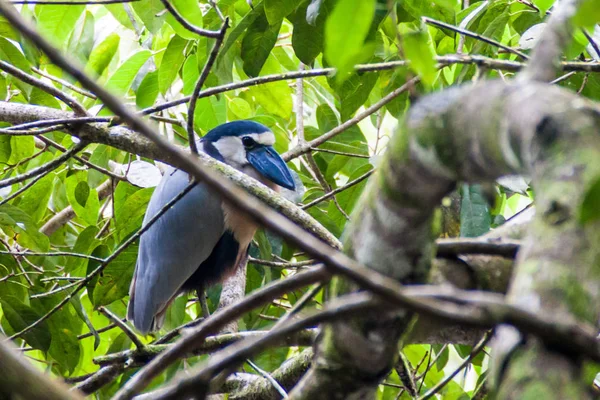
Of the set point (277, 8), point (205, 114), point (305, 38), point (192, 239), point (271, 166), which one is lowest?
point (192, 239)

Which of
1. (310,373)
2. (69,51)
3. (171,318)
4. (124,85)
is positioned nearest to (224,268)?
(171,318)

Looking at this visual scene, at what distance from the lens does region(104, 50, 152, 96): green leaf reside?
2.49 meters

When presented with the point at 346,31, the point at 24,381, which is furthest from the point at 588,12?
the point at 24,381

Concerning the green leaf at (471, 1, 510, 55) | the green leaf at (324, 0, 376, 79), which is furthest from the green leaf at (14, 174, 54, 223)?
the green leaf at (324, 0, 376, 79)

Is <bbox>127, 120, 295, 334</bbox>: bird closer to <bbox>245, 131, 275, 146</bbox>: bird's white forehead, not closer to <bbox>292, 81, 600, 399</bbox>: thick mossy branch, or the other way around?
<bbox>245, 131, 275, 146</bbox>: bird's white forehead

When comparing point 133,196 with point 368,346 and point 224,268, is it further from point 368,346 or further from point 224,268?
point 368,346

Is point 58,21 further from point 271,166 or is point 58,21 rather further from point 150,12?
point 271,166

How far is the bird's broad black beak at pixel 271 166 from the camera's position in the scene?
2875mm

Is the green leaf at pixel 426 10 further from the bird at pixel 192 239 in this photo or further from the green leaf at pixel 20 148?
the green leaf at pixel 20 148

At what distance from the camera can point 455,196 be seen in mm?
2070

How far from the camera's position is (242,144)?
323 centimetres

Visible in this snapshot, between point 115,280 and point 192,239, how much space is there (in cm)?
69

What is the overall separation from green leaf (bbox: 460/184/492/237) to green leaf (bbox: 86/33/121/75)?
1.46 metres

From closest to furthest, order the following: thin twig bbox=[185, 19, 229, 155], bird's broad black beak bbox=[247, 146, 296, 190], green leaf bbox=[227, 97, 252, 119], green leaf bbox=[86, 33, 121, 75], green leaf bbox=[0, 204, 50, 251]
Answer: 1. thin twig bbox=[185, 19, 229, 155]
2. green leaf bbox=[0, 204, 50, 251]
3. green leaf bbox=[86, 33, 121, 75]
4. bird's broad black beak bbox=[247, 146, 296, 190]
5. green leaf bbox=[227, 97, 252, 119]
